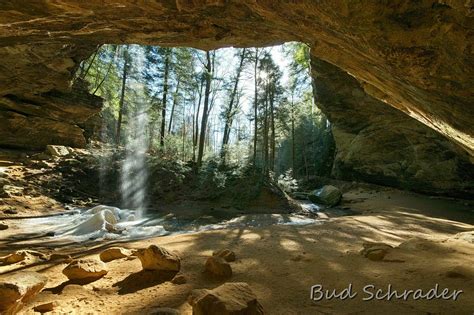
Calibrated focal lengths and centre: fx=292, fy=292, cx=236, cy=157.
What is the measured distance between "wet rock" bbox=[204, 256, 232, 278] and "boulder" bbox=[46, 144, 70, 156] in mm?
14679

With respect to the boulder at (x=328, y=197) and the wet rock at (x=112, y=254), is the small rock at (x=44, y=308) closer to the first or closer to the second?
the wet rock at (x=112, y=254)

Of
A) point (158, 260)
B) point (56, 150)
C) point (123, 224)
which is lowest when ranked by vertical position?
point (123, 224)

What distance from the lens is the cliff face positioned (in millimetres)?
3387

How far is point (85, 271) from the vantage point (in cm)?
368

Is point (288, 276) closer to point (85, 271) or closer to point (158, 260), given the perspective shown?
point (158, 260)

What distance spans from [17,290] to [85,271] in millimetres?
1052

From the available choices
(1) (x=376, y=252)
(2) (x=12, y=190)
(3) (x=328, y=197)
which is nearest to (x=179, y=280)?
(1) (x=376, y=252)

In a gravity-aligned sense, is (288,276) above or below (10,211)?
above

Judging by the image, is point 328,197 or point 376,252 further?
point 328,197

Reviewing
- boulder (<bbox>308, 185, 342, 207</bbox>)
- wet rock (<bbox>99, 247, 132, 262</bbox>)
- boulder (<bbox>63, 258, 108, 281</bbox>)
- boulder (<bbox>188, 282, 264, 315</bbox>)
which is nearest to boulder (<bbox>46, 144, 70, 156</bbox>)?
wet rock (<bbox>99, 247, 132, 262</bbox>)

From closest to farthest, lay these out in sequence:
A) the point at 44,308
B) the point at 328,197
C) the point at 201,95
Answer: the point at 44,308, the point at 328,197, the point at 201,95

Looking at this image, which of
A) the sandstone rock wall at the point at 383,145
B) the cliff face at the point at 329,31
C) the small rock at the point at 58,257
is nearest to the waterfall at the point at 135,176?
the small rock at the point at 58,257

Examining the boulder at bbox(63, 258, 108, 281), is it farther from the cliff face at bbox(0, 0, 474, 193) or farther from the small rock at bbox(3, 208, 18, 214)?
the small rock at bbox(3, 208, 18, 214)

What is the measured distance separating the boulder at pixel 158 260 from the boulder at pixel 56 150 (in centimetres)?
1416
